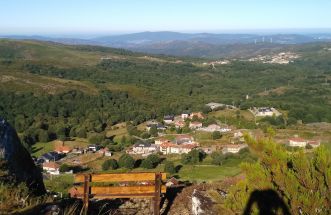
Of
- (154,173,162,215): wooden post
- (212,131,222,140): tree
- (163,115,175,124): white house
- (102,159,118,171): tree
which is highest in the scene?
(154,173,162,215): wooden post

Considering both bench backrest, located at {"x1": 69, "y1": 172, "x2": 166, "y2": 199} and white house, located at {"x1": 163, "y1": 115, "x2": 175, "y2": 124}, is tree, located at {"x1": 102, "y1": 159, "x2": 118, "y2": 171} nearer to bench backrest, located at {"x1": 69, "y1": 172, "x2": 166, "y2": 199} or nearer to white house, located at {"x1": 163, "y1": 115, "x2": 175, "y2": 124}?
white house, located at {"x1": 163, "y1": 115, "x2": 175, "y2": 124}

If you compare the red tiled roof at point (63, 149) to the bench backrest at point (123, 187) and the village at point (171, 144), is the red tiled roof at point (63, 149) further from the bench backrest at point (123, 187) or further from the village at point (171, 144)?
the bench backrest at point (123, 187)

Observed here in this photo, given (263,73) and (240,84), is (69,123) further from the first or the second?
(263,73)

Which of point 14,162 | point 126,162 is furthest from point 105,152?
point 14,162

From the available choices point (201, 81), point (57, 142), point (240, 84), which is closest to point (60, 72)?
point (201, 81)

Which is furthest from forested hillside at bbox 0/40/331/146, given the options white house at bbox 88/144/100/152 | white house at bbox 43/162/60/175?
white house at bbox 43/162/60/175

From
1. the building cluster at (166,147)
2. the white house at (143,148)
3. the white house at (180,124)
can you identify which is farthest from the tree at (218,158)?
the white house at (180,124)

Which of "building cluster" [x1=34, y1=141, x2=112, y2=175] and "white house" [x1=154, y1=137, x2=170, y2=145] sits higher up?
"building cluster" [x1=34, y1=141, x2=112, y2=175]
